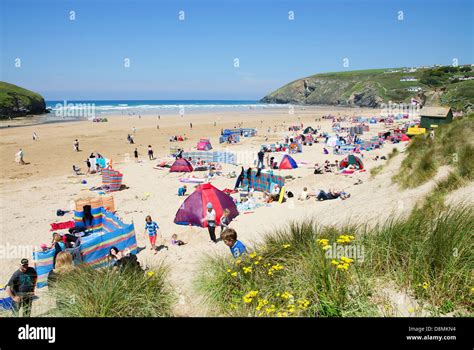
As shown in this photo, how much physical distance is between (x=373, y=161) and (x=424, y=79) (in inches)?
3635

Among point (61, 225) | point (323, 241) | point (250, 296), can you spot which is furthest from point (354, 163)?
point (250, 296)

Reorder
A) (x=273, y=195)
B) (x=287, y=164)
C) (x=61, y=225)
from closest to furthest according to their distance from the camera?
(x=61, y=225)
(x=273, y=195)
(x=287, y=164)

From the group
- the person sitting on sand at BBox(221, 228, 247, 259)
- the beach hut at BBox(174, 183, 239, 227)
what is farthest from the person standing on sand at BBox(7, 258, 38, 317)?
the beach hut at BBox(174, 183, 239, 227)

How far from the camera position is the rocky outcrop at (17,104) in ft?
201

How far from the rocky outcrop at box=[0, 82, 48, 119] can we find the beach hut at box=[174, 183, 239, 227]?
206ft

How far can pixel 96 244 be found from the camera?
7.45 metres

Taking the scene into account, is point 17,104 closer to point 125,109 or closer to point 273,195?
point 125,109

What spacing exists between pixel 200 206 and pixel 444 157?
7191 millimetres

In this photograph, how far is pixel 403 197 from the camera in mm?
8258

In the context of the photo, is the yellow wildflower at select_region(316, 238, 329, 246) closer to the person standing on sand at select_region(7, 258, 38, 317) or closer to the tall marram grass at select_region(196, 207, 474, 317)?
the tall marram grass at select_region(196, 207, 474, 317)

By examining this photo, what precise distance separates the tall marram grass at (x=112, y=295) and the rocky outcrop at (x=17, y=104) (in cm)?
6850

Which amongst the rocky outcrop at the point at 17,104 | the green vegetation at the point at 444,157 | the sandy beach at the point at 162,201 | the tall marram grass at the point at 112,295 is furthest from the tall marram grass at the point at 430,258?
the rocky outcrop at the point at 17,104
